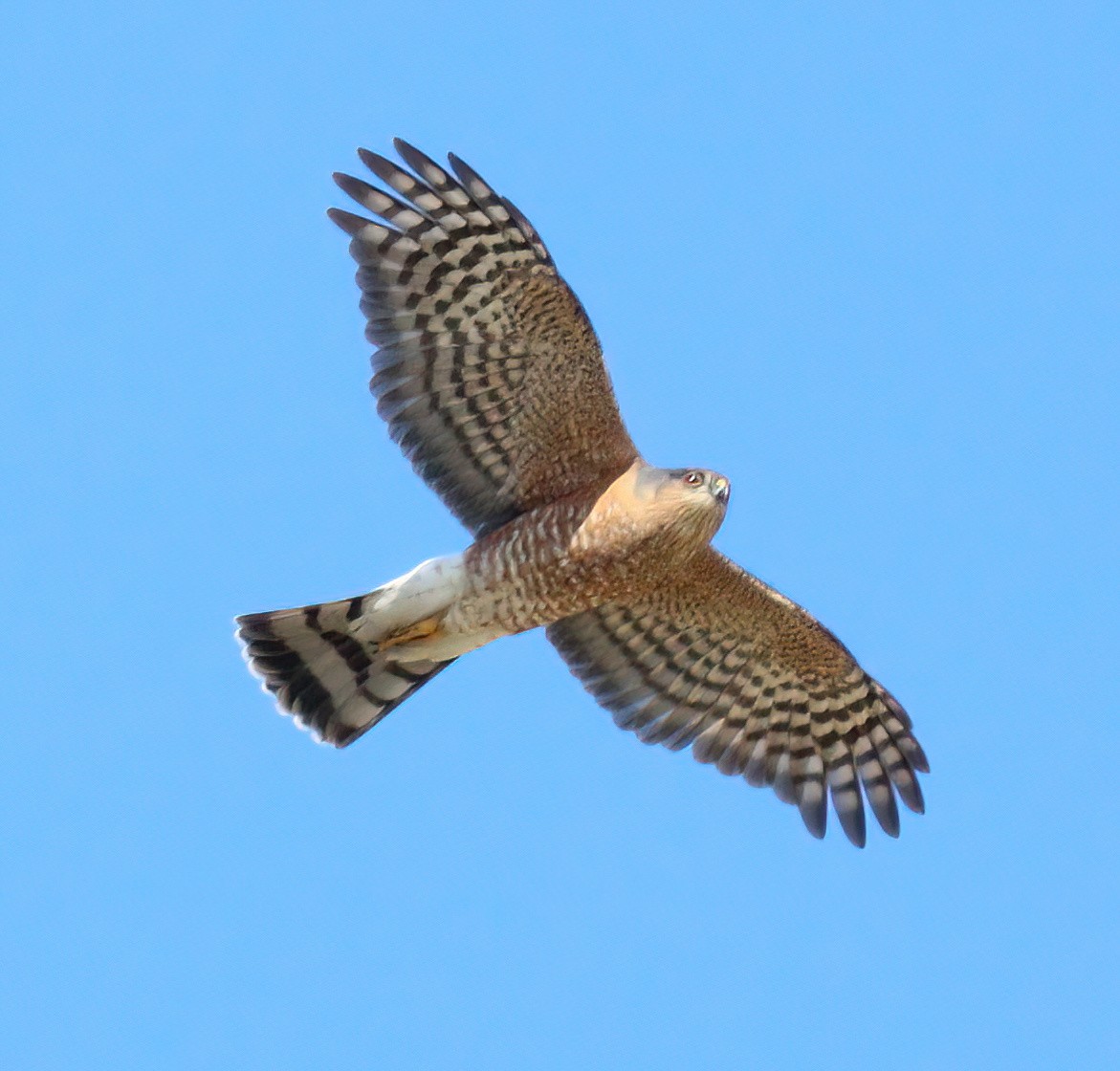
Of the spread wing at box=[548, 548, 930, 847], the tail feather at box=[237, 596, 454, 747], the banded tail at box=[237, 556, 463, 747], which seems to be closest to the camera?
the banded tail at box=[237, 556, 463, 747]

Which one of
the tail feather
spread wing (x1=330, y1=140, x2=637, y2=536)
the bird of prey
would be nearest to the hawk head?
the bird of prey

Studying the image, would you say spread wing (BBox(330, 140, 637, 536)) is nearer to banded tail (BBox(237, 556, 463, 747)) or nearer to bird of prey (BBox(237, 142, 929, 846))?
bird of prey (BBox(237, 142, 929, 846))

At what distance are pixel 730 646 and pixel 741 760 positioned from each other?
0.68 m

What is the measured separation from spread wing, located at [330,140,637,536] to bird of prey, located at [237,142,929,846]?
0.01 meters

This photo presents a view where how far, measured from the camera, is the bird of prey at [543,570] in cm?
1073

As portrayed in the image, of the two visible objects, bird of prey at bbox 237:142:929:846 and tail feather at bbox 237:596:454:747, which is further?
tail feather at bbox 237:596:454:747

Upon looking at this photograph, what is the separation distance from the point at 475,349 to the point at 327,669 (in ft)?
6.62

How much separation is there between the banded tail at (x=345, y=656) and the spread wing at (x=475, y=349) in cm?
59

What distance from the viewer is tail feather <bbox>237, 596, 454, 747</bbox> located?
11477 mm

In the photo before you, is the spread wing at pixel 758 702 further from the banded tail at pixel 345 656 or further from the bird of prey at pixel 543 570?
the banded tail at pixel 345 656

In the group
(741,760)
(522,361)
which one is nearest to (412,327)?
(522,361)

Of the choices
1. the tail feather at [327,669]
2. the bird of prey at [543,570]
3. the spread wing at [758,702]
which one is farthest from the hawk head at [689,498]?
the tail feather at [327,669]

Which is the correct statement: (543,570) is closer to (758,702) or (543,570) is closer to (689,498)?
(689,498)

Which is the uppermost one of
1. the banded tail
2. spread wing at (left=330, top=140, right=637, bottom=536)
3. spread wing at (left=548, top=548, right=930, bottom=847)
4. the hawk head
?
spread wing at (left=330, top=140, right=637, bottom=536)
